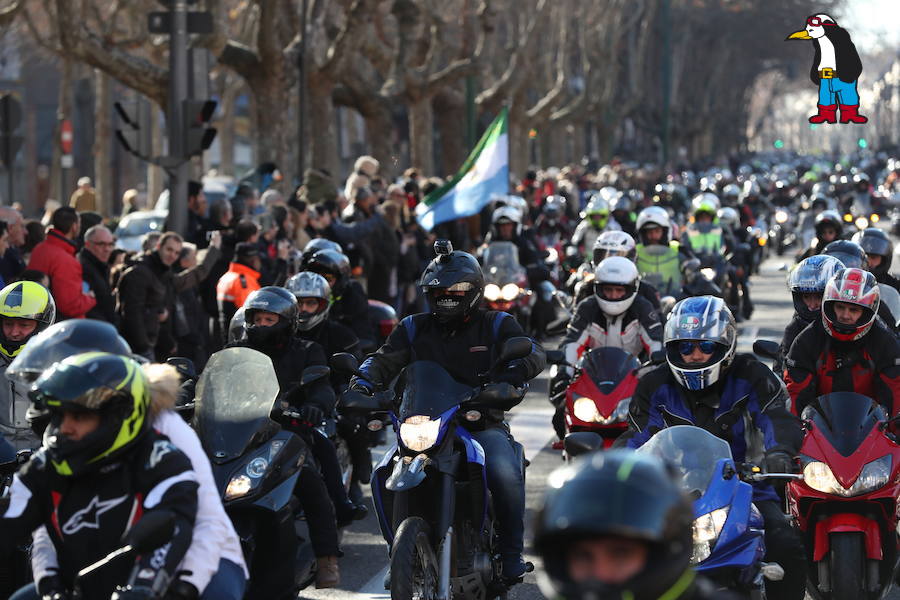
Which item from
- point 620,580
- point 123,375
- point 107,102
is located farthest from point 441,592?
point 107,102

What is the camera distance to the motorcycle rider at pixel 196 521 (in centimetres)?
496

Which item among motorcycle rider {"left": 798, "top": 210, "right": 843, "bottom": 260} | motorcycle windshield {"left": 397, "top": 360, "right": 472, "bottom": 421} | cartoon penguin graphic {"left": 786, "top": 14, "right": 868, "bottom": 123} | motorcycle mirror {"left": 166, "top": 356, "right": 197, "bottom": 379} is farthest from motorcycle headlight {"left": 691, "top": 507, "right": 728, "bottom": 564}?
motorcycle rider {"left": 798, "top": 210, "right": 843, "bottom": 260}

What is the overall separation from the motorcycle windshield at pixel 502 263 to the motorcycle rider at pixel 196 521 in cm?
1272

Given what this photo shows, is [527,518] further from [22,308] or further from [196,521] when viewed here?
[196,521]

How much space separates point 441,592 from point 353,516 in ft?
5.80

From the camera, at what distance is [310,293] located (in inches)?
374

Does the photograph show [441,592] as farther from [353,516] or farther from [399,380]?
[353,516]

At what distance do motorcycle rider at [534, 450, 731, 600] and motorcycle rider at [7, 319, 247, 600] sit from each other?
1555 mm

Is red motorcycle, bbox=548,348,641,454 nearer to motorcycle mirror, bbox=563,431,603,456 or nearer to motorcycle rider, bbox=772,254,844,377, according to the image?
motorcycle rider, bbox=772,254,844,377

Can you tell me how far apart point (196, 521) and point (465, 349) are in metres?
2.82

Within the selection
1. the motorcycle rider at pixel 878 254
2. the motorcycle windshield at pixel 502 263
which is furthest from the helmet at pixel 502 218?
the motorcycle rider at pixel 878 254

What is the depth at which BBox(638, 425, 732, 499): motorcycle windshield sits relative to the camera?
245 inches

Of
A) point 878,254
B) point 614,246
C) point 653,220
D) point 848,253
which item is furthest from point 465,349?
point 653,220

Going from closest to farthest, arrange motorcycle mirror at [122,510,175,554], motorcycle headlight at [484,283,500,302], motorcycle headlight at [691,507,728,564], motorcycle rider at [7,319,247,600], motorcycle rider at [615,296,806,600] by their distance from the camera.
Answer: motorcycle mirror at [122,510,175,554] < motorcycle rider at [7,319,247,600] < motorcycle headlight at [691,507,728,564] < motorcycle rider at [615,296,806,600] < motorcycle headlight at [484,283,500,302]
